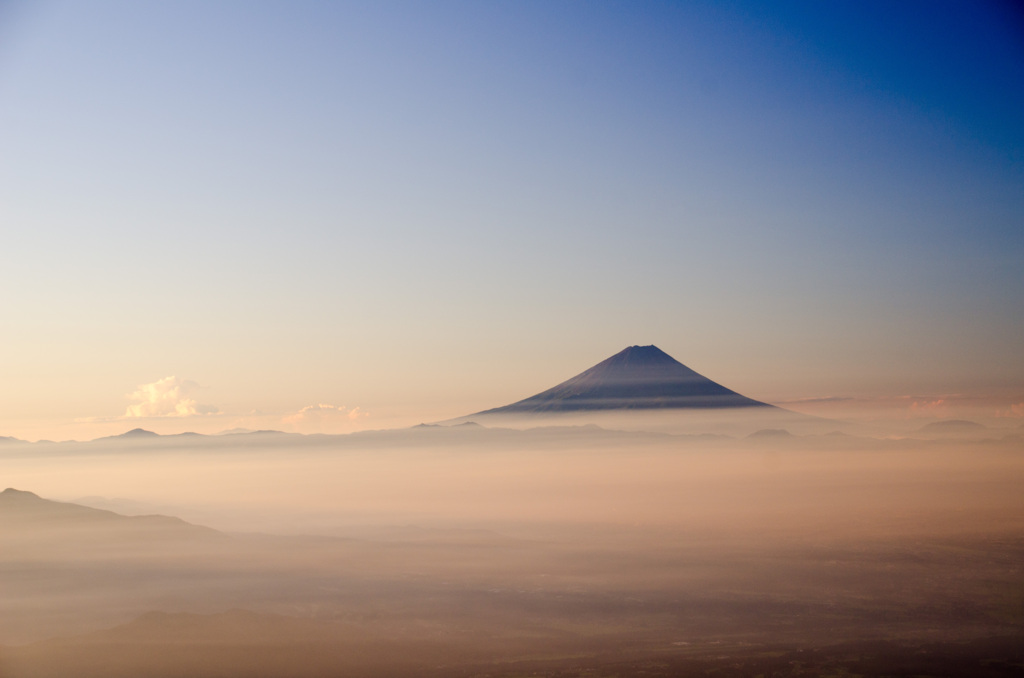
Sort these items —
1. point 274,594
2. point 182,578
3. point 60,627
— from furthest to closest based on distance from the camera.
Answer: point 182,578 < point 274,594 < point 60,627

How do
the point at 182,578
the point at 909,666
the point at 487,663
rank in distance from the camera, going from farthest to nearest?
the point at 182,578 → the point at 487,663 → the point at 909,666

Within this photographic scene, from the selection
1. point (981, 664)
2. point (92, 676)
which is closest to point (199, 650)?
point (92, 676)

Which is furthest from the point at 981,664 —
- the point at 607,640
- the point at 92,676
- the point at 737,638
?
the point at 92,676

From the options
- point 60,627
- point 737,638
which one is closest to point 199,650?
point 60,627

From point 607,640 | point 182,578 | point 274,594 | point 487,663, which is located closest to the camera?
point 487,663

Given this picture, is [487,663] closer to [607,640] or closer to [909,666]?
[607,640]

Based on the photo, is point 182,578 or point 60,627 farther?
point 182,578

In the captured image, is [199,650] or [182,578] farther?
[182,578]

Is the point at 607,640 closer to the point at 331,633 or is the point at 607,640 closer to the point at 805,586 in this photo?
the point at 331,633

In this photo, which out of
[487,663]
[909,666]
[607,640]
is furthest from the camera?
[607,640]
